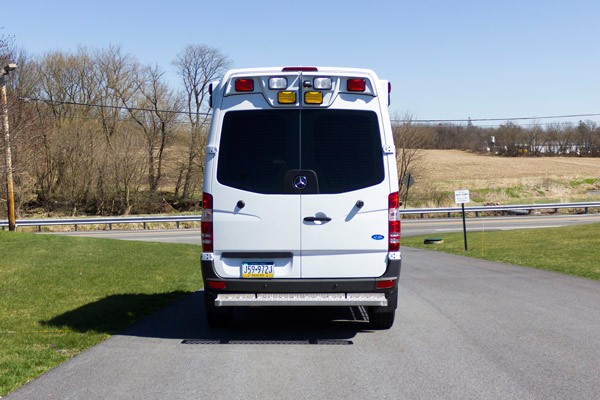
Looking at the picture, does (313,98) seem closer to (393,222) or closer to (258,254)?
(393,222)

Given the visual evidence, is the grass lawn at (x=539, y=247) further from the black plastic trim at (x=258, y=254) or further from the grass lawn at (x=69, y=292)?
the black plastic trim at (x=258, y=254)

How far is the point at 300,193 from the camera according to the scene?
7707 mm

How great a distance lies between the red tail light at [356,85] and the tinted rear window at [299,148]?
0.82 ft

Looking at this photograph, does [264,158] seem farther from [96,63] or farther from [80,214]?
[96,63]

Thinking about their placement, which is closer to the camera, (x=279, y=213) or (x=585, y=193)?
(x=279, y=213)

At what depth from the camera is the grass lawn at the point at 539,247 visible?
18438mm

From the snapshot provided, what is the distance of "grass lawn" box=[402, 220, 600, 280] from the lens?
18438 mm

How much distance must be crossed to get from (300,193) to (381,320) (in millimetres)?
2025

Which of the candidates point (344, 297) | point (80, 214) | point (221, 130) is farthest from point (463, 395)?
point (80, 214)

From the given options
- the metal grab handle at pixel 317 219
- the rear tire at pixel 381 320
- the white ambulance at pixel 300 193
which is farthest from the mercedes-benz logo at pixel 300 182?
the rear tire at pixel 381 320

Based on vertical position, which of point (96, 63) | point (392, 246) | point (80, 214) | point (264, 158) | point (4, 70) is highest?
point (96, 63)

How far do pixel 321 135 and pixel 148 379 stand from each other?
319 centimetres

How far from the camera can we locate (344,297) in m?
7.71

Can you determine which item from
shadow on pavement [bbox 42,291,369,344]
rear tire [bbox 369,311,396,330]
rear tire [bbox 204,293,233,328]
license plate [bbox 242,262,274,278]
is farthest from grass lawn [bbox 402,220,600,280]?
license plate [bbox 242,262,274,278]
